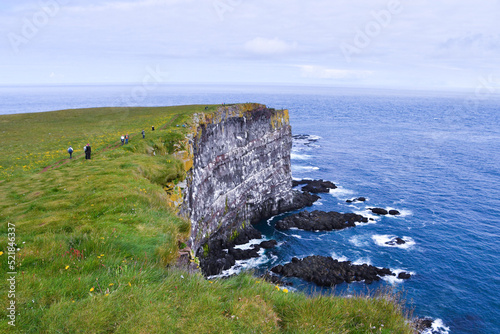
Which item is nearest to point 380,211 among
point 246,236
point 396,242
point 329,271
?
point 396,242

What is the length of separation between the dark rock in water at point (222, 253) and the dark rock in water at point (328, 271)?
5.93 m

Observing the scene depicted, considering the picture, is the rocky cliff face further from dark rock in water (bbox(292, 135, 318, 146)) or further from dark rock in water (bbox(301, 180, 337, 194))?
dark rock in water (bbox(292, 135, 318, 146))

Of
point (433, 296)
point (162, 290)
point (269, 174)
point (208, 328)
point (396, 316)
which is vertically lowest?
point (433, 296)

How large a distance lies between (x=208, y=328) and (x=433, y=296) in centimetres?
3566

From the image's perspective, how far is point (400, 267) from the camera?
37.3 meters

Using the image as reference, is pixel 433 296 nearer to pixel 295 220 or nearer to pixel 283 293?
pixel 295 220

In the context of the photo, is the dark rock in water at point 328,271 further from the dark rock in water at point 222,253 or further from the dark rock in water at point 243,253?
the dark rock in water at point 222,253

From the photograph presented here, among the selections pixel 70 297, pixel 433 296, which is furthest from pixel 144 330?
pixel 433 296

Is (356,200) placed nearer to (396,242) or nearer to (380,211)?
(380,211)

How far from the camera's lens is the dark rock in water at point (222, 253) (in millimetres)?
36781

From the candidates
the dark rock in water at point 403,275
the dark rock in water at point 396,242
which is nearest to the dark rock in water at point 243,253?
the dark rock in water at point 403,275

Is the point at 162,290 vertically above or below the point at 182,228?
above

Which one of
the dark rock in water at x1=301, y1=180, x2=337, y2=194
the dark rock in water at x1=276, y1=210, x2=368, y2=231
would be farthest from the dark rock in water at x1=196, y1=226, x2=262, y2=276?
the dark rock in water at x1=301, y1=180, x2=337, y2=194

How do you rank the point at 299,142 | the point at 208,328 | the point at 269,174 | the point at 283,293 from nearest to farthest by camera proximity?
the point at 208,328
the point at 283,293
the point at 269,174
the point at 299,142
